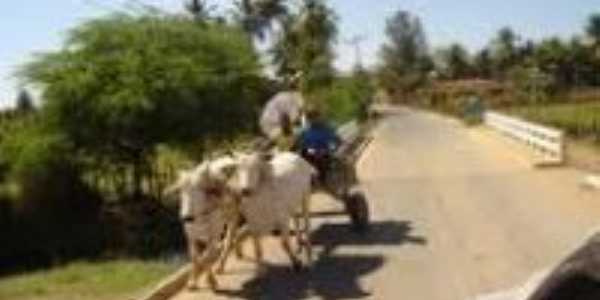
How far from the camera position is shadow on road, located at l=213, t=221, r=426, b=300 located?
13703 mm

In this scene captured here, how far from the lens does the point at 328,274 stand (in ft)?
48.8

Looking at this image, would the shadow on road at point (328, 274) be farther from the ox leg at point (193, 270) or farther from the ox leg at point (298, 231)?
the ox leg at point (193, 270)

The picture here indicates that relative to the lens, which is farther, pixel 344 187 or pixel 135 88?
pixel 135 88

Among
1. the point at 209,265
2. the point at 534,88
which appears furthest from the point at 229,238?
the point at 534,88

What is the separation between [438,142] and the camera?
170ft

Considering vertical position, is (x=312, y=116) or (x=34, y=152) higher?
(x=312, y=116)

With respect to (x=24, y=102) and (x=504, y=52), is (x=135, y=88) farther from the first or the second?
(x=504, y=52)

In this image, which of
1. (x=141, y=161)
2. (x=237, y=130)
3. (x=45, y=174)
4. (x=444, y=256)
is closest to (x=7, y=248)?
(x=45, y=174)

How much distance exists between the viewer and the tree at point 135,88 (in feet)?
84.4

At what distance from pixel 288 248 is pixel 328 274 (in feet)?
1.94

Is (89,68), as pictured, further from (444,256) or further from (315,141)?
(444,256)

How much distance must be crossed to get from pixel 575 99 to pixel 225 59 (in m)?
72.8

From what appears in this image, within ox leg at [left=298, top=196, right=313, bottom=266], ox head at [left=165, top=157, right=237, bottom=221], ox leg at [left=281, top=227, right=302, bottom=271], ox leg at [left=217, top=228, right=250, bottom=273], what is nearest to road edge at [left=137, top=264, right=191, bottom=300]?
ox leg at [left=217, top=228, right=250, bottom=273]

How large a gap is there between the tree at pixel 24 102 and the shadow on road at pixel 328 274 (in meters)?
10.3
